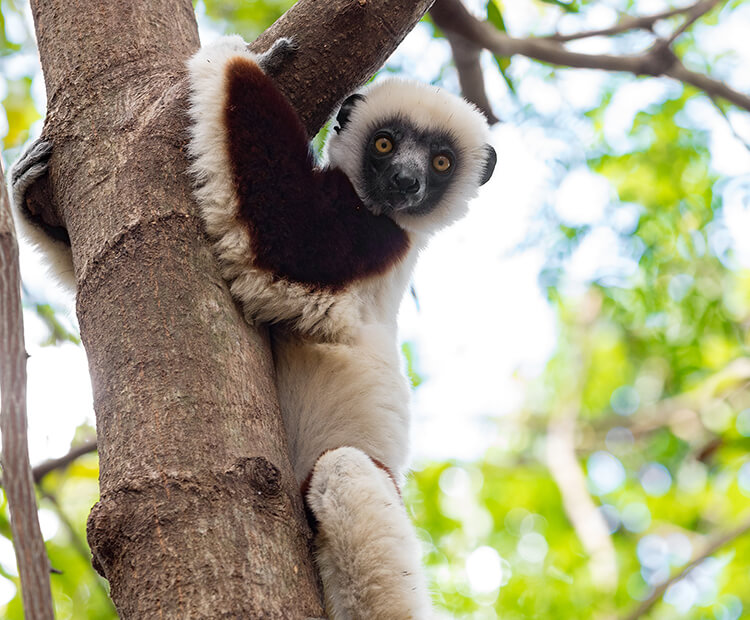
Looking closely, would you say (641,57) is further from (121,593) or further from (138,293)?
(121,593)

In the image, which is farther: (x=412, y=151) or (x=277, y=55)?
(x=412, y=151)

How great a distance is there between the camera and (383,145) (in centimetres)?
384

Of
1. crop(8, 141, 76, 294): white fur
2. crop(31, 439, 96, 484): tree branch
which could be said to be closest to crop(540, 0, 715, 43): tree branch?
crop(8, 141, 76, 294): white fur

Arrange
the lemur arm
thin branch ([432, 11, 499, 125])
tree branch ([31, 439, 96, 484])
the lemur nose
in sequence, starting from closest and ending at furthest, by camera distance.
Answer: the lemur arm < tree branch ([31, 439, 96, 484]) < the lemur nose < thin branch ([432, 11, 499, 125])

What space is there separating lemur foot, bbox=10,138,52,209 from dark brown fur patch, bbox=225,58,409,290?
60 centimetres

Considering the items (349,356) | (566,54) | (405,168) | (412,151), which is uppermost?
(566,54)

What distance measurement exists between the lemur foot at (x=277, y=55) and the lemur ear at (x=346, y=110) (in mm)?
1088

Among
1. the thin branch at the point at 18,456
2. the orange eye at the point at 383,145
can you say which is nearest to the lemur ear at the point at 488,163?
the orange eye at the point at 383,145

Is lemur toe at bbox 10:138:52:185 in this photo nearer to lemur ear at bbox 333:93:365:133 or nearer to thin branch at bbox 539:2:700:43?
lemur ear at bbox 333:93:365:133

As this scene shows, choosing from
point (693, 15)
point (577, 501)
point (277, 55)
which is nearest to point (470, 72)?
point (693, 15)

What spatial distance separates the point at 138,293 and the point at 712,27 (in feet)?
23.7

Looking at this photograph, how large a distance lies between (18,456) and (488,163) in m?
3.61

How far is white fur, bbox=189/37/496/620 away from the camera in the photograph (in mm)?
2490

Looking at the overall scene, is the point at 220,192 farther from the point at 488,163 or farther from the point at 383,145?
the point at 488,163
